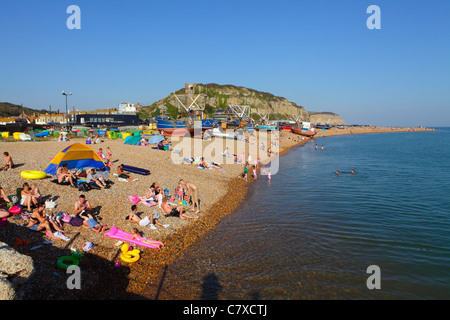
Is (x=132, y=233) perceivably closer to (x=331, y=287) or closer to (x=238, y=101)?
(x=331, y=287)

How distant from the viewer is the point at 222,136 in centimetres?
4462

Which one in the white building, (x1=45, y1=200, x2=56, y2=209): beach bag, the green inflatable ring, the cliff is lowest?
the green inflatable ring

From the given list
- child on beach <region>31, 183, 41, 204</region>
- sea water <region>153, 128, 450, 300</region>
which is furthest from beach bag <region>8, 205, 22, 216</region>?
sea water <region>153, 128, 450, 300</region>

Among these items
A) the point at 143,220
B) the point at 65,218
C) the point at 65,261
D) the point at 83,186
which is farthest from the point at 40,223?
the point at 83,186

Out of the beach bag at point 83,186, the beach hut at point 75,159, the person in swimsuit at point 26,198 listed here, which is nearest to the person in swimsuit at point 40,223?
the person in swimsuit at point 26,198

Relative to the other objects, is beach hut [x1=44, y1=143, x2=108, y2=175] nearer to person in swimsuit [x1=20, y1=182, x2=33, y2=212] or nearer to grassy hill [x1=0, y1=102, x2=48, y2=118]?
person in swimsuit [x1=20, y1=182, x2=33, y2=212]

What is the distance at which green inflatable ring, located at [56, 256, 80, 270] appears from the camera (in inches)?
286

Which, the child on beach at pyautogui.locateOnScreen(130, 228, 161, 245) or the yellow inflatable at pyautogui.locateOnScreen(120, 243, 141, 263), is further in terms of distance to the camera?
the child on beach at pyautogui.locateOnScreen(130, 228, 161, 245)

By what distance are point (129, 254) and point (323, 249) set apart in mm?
7300

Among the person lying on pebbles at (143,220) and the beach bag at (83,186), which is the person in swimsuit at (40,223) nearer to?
the person lying on pebbles at (143,220)

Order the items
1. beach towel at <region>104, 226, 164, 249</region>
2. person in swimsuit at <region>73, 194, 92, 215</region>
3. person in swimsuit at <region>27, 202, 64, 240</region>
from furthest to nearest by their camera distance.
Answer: person in swimsuit at <region>73, 194, 92, 215</region> → beach towel at <region>104, 226, 164, 249</region> → person in swimsuit at <region>27, 202, 64, 240</region>

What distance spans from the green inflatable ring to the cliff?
8213 centimetres

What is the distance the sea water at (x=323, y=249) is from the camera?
819 cm

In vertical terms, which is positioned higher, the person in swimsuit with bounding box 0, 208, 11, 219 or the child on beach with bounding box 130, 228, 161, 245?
the person in swimsuit with bounding box 0, 208, 11, 219
